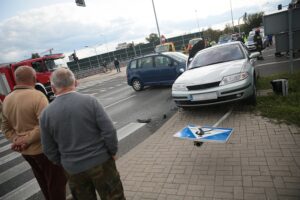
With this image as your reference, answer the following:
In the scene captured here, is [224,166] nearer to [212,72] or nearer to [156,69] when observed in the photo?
[212,72]

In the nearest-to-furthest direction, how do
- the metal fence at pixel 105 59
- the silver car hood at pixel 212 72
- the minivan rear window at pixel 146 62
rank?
the silver car hood at pixel 212 72
the minivan rear window at pixel 146 62
the metal fence at pixel 105 59

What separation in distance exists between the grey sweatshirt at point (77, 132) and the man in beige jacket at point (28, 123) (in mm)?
625

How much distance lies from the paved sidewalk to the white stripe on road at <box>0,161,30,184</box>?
2388 millimetres

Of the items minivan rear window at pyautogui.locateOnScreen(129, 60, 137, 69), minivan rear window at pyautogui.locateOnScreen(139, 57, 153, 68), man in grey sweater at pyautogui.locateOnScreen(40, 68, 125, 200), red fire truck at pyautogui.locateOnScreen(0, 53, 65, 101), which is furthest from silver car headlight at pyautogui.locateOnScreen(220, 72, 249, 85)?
red fire truck at pyautogui.locateOnScreen(0, 53, 65, 101)

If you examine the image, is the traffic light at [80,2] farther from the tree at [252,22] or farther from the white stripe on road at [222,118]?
the tree at [252,22]

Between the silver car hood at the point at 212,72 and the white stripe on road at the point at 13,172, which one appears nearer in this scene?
the white stripe on road at the point at 13,172

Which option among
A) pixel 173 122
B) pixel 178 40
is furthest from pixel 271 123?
pixel 178 40

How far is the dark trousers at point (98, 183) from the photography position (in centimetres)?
246

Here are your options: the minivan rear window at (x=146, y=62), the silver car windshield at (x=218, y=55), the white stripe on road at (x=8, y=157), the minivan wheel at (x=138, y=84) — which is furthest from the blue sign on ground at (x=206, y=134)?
the minivan wheel at (x=138, y=84)

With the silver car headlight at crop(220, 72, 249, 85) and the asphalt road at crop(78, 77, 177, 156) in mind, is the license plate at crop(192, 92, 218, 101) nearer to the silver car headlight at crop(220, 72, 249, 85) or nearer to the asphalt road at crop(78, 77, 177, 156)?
the silver car headlight at crop(220, 72, 249, 85)

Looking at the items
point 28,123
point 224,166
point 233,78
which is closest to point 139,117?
point 233,78

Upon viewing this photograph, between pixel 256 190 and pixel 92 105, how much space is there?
7.57ft

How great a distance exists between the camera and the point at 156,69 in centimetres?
1193

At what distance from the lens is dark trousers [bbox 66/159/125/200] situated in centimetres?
246
